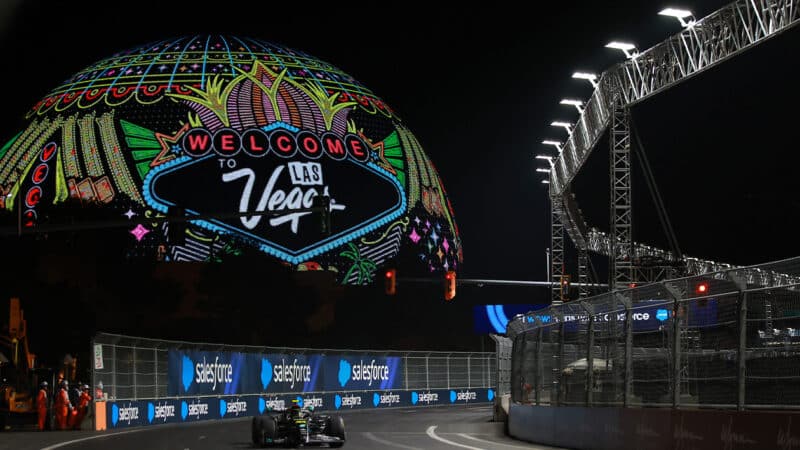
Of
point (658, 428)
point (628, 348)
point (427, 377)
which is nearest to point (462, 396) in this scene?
point (427, 377)

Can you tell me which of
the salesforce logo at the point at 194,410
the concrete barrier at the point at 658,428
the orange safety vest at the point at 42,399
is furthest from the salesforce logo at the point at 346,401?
the concrete barrier at the point at 658,428

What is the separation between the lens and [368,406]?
48.4m

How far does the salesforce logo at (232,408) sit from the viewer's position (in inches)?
1501

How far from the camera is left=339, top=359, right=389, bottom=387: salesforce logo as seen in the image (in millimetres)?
46906

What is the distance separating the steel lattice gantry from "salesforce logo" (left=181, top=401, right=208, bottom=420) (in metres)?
12.3

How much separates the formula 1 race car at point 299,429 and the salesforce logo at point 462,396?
30478 millimetres

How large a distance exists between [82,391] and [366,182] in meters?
54.6

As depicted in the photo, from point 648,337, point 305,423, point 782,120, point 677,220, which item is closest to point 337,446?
point 305,423

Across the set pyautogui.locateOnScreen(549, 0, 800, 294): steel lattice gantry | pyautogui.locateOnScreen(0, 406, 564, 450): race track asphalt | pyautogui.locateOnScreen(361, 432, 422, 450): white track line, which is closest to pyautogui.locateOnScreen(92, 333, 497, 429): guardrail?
pyautogui.locateOnScreen(0, 406, 564, 450): race track asphalt

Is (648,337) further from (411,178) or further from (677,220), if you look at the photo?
(411,178)

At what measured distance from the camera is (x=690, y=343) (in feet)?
54.2

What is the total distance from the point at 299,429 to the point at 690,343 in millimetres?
8494

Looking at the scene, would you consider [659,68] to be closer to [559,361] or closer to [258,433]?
[559,361]

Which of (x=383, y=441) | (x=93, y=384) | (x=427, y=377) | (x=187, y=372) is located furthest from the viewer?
(x=427, y=377)
